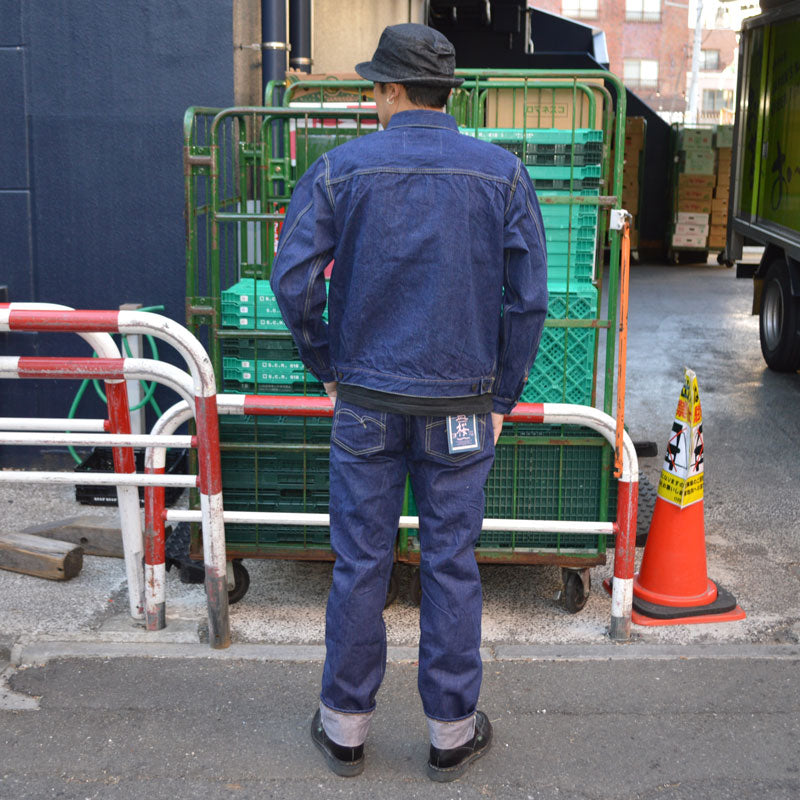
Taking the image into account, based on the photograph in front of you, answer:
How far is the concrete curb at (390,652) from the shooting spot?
409cm

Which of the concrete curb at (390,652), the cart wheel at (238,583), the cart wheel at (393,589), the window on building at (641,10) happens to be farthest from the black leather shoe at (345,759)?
the window on building at (641,10)

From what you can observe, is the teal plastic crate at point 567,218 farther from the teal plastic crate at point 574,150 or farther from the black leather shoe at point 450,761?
the black leather shoe at point 450,761

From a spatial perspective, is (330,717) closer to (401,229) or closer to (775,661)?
(401,229)

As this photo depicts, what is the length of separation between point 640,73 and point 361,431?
56910mm

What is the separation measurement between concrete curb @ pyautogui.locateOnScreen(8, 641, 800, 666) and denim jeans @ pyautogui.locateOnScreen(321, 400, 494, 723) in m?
0.89

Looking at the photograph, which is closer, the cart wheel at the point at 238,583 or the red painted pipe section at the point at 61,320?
the red painted pipe section at the point at 61,320

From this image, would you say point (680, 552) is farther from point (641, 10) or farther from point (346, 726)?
point (641, 10)

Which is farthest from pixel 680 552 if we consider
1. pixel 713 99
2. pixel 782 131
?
pixel 713 99

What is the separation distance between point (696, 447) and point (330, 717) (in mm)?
1984

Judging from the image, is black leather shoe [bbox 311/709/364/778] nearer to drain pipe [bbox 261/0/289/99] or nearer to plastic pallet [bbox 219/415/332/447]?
plastic pallet [bbox 219/415/332/447]

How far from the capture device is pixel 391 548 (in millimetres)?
3207

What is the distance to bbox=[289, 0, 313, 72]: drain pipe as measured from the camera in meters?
7.66

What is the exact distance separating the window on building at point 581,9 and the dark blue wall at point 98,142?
164 ft

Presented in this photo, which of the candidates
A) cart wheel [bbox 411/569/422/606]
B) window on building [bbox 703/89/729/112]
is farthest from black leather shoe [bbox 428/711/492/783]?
window on building [bbox 703/89/729/112]
